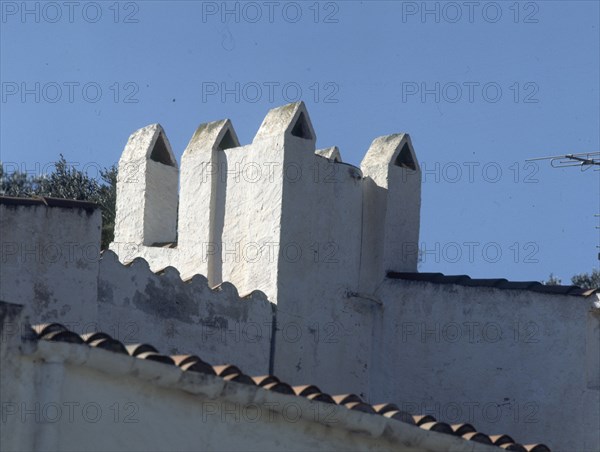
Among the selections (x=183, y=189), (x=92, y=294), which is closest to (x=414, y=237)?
(x=183, y=189)

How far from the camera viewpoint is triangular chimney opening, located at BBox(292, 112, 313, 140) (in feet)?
53.6

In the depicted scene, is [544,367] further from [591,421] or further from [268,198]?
[268,198]

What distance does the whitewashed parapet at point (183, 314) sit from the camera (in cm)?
1439

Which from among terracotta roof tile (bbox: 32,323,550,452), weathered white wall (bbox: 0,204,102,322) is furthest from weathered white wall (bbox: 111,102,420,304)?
terracotta roof tile (bbox: 32,323,550,452)

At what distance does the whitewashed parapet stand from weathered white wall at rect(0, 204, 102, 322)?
1.30ft

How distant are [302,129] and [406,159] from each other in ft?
6.31

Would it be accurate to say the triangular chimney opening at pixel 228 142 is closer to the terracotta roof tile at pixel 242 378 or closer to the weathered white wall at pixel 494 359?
the weathered white wall at pixel 494 359

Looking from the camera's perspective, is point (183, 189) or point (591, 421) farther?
point (183, 189)

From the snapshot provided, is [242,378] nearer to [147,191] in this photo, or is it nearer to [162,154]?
[147,191]

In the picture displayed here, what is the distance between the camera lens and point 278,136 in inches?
634

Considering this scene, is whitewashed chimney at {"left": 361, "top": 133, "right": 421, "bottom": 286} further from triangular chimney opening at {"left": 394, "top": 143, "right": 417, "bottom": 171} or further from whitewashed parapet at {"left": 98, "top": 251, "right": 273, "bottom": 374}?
whitewashed parapet at {"left": 98, "top": 251, "right": 273, "bottom": 374}

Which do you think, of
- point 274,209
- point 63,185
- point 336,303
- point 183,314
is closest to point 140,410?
point 183,314

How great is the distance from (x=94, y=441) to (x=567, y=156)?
11.5m

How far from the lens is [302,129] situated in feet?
53.9
